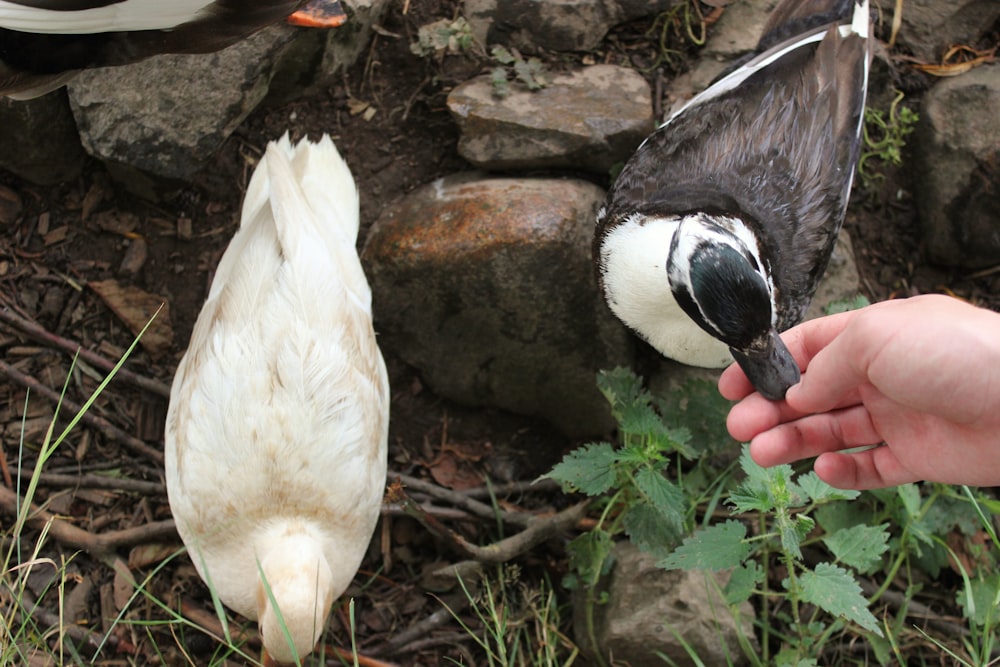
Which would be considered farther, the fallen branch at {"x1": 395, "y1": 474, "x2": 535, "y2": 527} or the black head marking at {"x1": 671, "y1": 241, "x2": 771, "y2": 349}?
the fallen branch at {"x1": 395, "y1": 474, "x2": 535, "y2": 527}

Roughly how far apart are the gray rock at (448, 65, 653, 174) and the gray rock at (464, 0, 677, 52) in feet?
0.57

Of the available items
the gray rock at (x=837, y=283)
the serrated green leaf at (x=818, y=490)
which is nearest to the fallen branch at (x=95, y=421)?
the serrated green leaf at (x=818, y=490)

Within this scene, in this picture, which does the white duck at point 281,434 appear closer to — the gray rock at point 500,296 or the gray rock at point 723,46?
the gray rock at point 500,296

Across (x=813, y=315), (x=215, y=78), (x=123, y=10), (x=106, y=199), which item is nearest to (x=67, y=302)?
(x=106, y=199)

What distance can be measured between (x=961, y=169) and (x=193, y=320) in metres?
2.46

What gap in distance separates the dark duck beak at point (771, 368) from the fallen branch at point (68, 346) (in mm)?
1674

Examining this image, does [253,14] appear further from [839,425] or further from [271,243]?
[839,425]

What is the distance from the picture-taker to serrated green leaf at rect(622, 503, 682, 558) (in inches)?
82.0

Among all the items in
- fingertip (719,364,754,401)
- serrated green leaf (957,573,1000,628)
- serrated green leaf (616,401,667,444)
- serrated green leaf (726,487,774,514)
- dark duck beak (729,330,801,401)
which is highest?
dark duck beak (729,330,801,401)

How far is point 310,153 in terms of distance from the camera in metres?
2.43

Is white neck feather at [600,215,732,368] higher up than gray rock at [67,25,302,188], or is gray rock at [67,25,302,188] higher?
gray rock at [67,25,302,188]

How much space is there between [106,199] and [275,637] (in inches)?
59.4

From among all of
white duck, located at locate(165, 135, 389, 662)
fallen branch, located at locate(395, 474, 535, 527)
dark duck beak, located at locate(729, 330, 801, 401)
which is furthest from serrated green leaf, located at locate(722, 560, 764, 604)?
white duck, located at locate(165, 135, 389, 662)

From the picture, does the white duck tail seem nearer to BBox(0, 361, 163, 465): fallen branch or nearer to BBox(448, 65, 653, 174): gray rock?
BBox(0, 361, 163, 465): fallen branch
